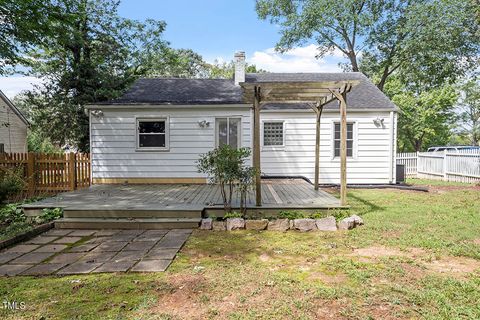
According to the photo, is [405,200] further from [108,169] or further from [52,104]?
[52,104]

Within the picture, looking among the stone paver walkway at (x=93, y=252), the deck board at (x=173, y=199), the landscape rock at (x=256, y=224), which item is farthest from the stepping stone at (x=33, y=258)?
the landscape rock at (x=256, y=224)

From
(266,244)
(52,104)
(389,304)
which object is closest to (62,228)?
(266,244)

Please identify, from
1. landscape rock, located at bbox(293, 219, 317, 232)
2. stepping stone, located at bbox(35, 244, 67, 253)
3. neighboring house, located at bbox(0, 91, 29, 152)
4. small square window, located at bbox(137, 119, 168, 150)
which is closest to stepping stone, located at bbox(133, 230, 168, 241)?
stepping stone, located at bbox(35, 244, 67, 253)

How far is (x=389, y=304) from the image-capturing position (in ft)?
9.29

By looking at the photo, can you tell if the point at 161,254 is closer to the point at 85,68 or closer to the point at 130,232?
the point at 130,232

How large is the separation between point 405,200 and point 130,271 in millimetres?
7575

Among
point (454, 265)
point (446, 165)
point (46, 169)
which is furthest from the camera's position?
point (446, 165)

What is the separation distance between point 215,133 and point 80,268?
7.29m

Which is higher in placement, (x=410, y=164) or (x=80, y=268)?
(x=410, y=164)

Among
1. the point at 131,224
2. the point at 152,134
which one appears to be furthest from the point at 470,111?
the point at 131,224

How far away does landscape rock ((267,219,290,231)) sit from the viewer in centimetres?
572

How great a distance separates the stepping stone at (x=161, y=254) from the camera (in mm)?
4192

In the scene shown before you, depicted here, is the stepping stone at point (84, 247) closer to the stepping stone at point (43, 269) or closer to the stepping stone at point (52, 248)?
the stepping stone at point (52, 248)

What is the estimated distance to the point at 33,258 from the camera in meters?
4.26
